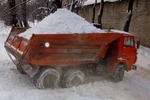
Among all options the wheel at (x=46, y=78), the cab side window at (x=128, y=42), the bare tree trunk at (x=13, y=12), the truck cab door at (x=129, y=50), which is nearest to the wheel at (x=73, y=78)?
the wheel at (x=46, y=78)

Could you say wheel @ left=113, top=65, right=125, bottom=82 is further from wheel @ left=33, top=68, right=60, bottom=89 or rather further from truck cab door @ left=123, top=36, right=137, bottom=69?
wheel @ left=33, top=68, right=60, bottom=89

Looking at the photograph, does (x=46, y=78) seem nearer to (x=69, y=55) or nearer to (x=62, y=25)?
(x=69, y=55)

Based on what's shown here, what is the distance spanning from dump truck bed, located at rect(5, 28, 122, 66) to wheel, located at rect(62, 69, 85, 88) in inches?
14.3

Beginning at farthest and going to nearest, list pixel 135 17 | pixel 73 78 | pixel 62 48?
pixel 135 17
pixel 73 78
pixel 62 48

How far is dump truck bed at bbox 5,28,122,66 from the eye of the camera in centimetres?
819

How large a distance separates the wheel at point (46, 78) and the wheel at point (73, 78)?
299 mm

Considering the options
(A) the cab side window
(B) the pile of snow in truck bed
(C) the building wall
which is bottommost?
(C) the building wall

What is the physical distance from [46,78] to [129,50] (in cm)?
363

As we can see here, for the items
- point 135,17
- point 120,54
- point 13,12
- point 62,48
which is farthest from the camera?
point 13,12

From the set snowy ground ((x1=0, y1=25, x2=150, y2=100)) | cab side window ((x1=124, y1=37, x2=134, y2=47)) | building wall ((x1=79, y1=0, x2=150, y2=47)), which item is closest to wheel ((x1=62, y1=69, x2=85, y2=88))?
snowy ground ((x1=0, y1=25, x2=150, y2=100))

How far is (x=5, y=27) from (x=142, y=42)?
1606cm

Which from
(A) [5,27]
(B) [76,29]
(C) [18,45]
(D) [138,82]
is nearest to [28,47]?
(C) [18,45]

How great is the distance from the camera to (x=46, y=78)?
881 cm

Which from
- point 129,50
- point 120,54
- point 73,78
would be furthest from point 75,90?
point 129,50
